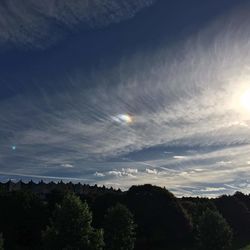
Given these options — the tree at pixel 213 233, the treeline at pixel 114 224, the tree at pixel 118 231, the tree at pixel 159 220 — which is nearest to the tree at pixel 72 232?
the treeline at pixel 114 224

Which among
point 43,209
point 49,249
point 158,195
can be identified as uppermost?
point 158,195

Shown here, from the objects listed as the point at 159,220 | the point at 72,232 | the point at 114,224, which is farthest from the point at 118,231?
the point at 159,220

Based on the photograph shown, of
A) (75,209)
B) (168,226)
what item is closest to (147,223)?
(168,226)

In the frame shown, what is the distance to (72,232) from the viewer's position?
49812mm

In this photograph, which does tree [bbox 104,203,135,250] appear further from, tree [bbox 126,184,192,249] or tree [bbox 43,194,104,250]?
tree [bbox 126,184,192,249]

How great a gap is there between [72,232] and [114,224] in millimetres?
14902

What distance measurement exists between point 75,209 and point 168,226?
1541 inches

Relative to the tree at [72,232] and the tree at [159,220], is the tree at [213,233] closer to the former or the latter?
the tree at [159,220]

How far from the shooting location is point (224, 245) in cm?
7094

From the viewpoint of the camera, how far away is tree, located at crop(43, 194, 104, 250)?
49438 millimetres

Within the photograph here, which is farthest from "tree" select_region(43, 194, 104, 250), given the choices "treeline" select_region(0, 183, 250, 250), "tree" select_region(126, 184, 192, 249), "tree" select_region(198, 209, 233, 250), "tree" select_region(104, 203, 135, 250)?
"tree" select_region(126, 184, 192, 249)

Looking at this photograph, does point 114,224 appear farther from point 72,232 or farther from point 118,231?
point 72,232

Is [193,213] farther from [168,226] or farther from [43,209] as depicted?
[43,209]

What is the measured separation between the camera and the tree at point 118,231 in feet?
205
